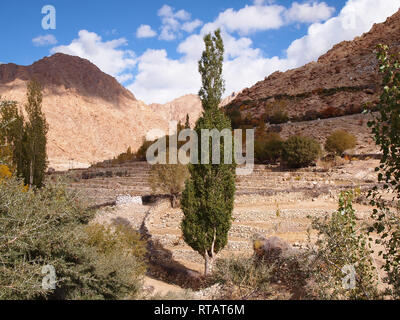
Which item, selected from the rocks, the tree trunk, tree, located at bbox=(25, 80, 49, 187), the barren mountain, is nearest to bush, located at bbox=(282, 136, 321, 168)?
the tree trunk

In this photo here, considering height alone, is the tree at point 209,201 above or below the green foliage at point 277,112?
below

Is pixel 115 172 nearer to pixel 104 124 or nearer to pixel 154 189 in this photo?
pixel 154 189

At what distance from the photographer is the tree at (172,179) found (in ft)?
74.0

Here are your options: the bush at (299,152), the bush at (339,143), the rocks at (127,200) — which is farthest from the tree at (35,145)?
the bush at (339,143)

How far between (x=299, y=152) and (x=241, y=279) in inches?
777

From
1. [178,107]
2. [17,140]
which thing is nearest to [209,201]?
[17,140]

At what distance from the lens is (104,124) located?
331 feet

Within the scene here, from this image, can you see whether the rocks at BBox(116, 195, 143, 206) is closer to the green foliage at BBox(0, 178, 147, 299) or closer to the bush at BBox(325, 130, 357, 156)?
the green foliage at BBox(0, 178, 147, 299)

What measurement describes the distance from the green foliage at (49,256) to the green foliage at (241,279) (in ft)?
8.58

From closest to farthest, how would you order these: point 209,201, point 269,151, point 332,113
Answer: point 209,201
point 269,151
point 332,113

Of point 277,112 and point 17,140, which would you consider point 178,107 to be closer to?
point 277,112

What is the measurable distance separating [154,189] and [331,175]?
1330 cm

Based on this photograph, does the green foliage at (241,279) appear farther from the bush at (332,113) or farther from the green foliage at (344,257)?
the bush at (332,113)

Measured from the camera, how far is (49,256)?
6.23 meters
